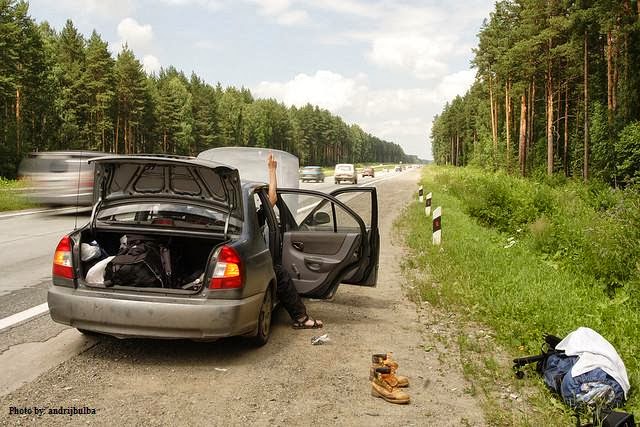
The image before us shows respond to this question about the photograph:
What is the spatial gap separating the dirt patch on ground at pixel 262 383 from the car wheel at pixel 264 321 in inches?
3.8

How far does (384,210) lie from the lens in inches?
871

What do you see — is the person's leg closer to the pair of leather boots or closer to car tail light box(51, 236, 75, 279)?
the pair of leather boots

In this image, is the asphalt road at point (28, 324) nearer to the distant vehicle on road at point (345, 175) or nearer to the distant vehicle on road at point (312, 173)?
the distant vehicle on road at point (312, 173)

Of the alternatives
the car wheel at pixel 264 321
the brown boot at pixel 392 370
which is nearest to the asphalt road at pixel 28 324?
the car wheel at pixel 264 321

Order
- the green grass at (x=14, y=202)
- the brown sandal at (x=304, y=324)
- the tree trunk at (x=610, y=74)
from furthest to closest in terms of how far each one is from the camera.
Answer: the tree trunk at (x=610, y=74), the green grass at (x=14, y=202), the brown sandal at (x=304, y=324)

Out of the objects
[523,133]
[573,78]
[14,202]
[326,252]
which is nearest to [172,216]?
[326,252]

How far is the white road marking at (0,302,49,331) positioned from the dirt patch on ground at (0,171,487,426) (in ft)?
3.88

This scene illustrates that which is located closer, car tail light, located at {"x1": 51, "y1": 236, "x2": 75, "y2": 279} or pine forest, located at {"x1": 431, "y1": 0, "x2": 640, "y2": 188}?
car tail light, located at {"x1": 51, "y1": 236, "x2": 75, "y2": 279}

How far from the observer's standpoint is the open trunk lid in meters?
5.18

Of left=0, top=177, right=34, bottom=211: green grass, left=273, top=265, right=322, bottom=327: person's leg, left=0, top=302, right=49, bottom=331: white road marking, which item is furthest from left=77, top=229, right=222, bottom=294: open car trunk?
left=0, top=177, right=34, bottom=211: green grass

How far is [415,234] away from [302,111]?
456 ft

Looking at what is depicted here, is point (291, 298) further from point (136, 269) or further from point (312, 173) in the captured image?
point (312, 173)

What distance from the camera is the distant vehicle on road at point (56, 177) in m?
16.5

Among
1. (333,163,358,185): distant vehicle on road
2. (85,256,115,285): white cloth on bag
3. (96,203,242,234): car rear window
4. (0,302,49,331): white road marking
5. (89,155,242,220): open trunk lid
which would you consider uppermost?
(333,163,358,185): distant vehicle on road
